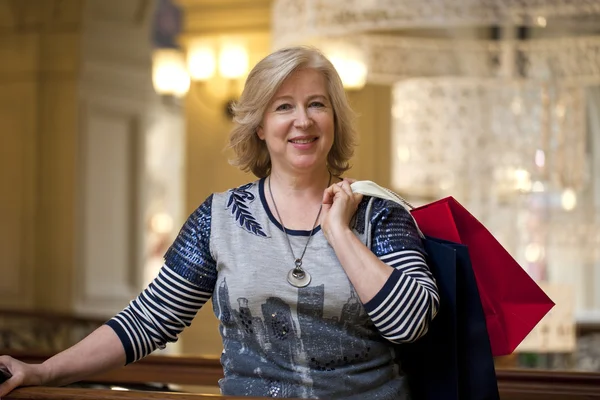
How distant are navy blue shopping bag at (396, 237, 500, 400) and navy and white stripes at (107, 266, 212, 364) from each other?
68cm

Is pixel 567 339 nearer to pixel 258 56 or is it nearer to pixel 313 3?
pixel 313 3

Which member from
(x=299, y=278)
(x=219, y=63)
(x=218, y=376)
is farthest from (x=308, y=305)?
(x=219, y=63)

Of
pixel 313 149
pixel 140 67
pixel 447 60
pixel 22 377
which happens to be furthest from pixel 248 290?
pixel 140 67

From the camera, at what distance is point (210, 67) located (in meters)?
9.67

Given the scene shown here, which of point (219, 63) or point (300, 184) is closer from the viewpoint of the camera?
point (300, 184)

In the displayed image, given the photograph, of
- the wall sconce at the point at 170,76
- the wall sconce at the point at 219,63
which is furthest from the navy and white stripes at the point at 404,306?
the wall sconce at the point at 170,76

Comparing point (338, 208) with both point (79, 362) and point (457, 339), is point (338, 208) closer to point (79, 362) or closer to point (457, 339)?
point (457, 339)

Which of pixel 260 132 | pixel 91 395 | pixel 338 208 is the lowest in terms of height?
pixel 91 395

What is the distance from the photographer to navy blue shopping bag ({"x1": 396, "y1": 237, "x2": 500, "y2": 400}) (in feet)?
10.5

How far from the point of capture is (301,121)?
3273 millimetres

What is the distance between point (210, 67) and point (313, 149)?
6.48m

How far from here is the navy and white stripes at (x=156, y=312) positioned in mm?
3385

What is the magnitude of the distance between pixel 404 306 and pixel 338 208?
0.33m

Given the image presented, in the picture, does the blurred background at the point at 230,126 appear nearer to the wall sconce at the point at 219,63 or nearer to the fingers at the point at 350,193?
the wall sconce at the point at 219,63
